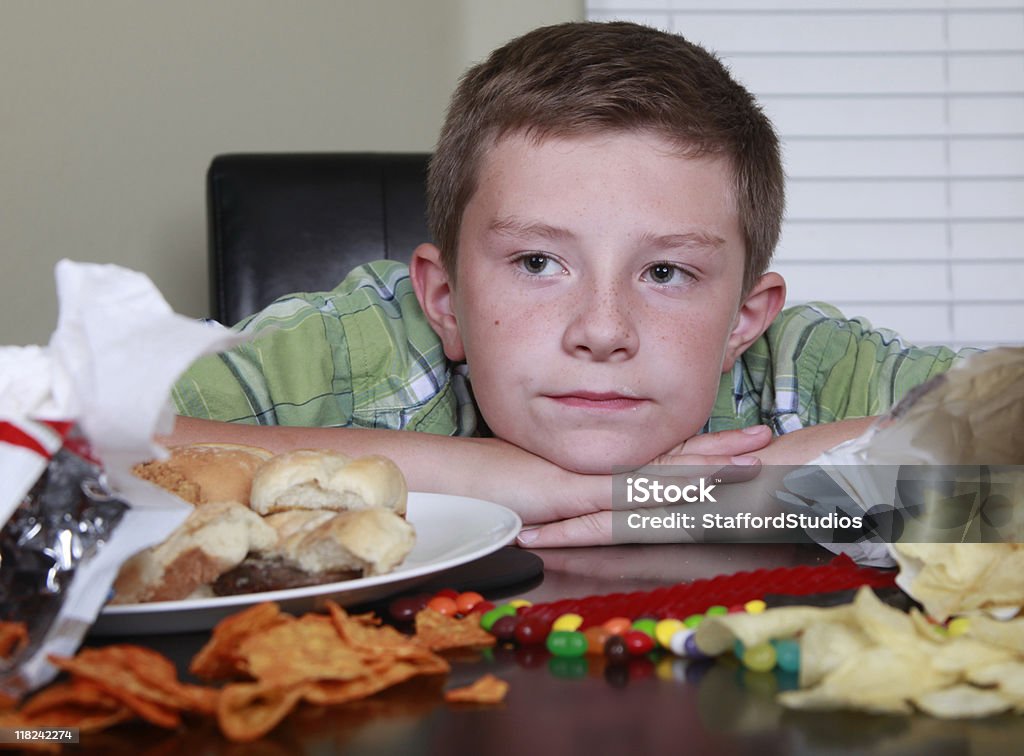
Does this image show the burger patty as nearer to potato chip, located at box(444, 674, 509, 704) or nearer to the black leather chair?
potato chip, located at box(444, 674, 509, 704)

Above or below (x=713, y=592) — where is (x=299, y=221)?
above

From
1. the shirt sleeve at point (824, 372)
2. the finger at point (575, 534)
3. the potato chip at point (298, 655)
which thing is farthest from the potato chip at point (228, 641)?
the shirt sleeve at point (824, 372)

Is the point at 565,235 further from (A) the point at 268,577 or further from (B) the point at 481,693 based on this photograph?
(B) the point at 481,693

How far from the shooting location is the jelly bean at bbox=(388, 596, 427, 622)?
0.64m

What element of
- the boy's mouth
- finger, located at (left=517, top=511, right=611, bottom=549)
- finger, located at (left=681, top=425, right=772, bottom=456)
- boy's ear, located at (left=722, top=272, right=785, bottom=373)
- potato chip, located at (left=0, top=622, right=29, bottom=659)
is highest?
boy's ear, located at (left=722, top=272, right=785, bottom=373)

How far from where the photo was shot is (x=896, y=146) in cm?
291

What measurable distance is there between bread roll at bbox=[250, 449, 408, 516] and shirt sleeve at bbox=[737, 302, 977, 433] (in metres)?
0.80

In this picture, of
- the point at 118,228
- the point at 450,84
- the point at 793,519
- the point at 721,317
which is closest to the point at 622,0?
the point at 450,84

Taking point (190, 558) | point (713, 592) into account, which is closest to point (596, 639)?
point (713, 592)

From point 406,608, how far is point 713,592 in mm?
175

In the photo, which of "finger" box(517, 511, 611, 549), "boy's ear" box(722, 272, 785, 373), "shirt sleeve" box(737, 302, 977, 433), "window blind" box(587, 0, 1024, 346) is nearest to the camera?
"finger" box(517, 511, 611, 549)

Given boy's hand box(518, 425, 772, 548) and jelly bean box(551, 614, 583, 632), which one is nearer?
jelly bean box(551, 614, 583, 632)

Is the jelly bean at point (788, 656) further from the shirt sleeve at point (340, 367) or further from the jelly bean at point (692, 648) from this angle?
the shirt sleeve at point (340, 367)

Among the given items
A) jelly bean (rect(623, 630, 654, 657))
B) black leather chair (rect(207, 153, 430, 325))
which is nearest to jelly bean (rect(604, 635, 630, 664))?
jelly bean (rect(623, 630, 654, 657))
